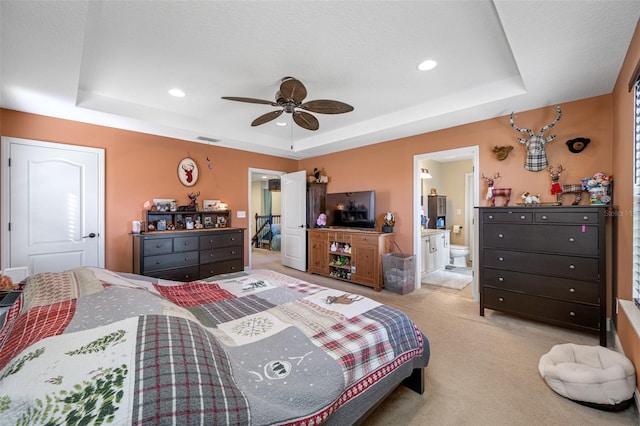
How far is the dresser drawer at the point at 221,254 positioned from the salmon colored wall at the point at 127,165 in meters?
1.02

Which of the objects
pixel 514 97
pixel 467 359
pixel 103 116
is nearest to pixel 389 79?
pixel 514 97

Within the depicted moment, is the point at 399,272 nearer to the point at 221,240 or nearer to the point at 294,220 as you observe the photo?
the point at 294,220

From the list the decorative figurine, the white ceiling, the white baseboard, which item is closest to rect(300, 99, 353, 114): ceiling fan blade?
the white ceiling

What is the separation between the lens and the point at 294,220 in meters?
5.79

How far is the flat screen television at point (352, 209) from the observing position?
470cm

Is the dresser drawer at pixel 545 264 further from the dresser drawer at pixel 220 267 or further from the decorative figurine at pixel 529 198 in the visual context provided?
the dresser drawer at pixel 220 267

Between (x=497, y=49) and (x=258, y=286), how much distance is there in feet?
9.70

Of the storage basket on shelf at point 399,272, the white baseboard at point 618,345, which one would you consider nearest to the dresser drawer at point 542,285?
the white baseboard at point 618,345

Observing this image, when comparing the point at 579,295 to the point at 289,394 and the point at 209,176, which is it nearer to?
the point at 289,394

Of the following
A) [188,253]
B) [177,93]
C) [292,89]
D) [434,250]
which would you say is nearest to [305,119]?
[292,89]

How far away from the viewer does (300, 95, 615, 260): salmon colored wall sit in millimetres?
2871

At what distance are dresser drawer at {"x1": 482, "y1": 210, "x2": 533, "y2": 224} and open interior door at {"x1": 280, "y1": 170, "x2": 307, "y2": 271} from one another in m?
3.37

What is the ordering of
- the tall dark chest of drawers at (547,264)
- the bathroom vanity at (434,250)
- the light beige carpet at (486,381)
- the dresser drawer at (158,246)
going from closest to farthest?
the light beige carpet at (486,381), the tall dark chest of drawers at (547,264), the dresser drawer at (158,246), the bathroom vanity at (434,250)

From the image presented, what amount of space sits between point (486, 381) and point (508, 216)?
1767 millimetres
